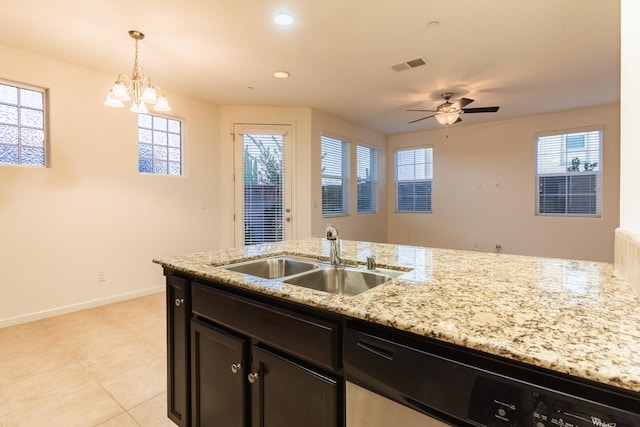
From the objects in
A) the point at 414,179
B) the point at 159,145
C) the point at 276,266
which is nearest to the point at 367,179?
the point at 414,179

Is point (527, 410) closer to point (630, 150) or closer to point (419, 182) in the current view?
point (630, 150)

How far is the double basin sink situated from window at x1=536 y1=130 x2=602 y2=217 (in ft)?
17.8

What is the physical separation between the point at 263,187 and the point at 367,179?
8.35 ft

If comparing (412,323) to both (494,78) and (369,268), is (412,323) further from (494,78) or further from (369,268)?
(494,78)

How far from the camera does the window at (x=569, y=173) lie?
504cm

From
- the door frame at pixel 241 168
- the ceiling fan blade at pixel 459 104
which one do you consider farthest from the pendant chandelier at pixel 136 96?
the ceiling fan blade at pixel 459 104

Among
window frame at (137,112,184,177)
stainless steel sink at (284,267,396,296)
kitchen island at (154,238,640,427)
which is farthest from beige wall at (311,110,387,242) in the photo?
kitchen island at (154,238,640,427)

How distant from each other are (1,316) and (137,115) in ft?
8.26

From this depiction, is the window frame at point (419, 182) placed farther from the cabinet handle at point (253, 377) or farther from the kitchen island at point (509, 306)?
the cabinet handle at point (253, 377)

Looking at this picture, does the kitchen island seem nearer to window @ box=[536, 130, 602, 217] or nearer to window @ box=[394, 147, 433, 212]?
window @ box=[536, 130, 602, 217]

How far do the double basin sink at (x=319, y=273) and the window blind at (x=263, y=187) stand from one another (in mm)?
3187

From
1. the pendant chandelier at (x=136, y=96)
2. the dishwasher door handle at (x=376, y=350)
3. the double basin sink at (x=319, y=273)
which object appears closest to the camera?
the dishwasher door handle at (x=376, y=350)

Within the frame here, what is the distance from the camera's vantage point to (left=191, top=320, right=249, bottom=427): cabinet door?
1.24 meters

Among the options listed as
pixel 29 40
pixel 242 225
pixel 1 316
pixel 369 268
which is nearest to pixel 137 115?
pixel 29 40
